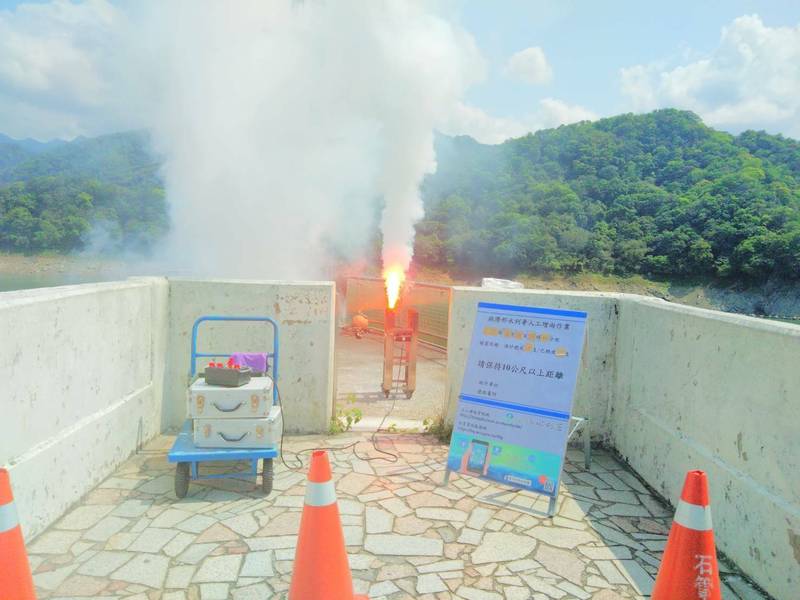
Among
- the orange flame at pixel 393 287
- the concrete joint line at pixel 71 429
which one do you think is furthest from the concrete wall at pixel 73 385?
the orange flame at pixel 393 287

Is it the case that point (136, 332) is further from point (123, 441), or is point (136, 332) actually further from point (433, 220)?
point (433, 220)

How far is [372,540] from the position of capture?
3.91m

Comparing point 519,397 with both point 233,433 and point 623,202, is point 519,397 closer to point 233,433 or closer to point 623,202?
point 233,433

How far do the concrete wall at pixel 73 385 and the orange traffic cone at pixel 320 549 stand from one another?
6.80 feet

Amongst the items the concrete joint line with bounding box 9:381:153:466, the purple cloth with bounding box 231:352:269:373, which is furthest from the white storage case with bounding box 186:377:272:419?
the concrete joint line with bounding box 9:381:153:466

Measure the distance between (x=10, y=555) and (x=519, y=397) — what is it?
369 cm

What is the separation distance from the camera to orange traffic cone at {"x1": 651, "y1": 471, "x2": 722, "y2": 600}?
105 inches

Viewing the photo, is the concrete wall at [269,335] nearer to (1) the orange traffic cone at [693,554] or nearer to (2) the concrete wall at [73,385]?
(2) the concrete wall at [73,385]

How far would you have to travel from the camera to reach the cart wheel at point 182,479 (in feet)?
14.6

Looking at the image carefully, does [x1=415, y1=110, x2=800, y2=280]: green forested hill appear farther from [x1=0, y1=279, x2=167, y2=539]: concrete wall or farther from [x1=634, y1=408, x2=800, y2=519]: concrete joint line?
[x1=634, y1=408, x2=800, y2=519]: concrete joint line

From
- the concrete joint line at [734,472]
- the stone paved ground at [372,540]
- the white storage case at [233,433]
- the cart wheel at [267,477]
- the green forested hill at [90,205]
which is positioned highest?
the green forested hill at [90,205]

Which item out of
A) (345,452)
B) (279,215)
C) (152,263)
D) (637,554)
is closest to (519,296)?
(345,452)

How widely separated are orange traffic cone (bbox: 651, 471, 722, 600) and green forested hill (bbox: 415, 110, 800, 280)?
73.7 meters

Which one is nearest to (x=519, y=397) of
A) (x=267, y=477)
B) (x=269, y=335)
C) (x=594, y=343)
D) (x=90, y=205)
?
(x=594, y=343)
